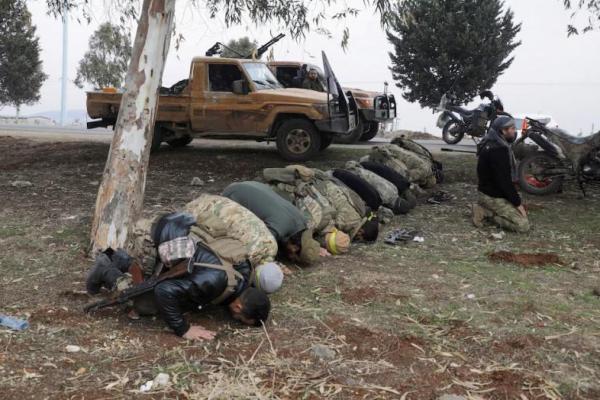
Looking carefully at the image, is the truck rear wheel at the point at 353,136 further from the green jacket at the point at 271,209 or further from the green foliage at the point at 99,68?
the green foliage at the point at 99,68

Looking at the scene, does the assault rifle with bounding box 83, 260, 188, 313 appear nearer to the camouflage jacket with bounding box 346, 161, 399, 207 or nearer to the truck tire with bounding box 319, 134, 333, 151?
the camouflage jacket with bounding box 346, 161, 399, 207

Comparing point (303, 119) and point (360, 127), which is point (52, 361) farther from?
point (360, 127)

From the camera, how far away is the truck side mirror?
9672mm

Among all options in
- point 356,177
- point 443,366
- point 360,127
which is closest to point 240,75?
point 360,127

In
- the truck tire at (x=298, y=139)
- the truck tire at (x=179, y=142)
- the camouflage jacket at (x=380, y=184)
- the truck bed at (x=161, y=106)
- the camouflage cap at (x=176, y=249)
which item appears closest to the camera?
the camouflage cap at (x=176, y=249)

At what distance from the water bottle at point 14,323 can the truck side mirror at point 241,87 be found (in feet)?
20.8

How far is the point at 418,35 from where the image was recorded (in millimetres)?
26875

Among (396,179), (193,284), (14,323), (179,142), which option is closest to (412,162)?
(396,179)

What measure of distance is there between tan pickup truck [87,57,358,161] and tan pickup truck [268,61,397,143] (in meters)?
→ 1.29

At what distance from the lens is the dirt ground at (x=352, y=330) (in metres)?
3.23

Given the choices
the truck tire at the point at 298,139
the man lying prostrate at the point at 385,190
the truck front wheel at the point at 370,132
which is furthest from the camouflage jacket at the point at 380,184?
the truck front wheel at the point at 370,132

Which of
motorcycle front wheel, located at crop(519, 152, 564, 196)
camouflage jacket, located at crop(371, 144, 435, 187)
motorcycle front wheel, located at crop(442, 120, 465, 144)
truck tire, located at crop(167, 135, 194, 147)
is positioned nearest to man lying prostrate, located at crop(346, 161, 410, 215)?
camouflage jacket, located at crop(371, 144, 435, 187)

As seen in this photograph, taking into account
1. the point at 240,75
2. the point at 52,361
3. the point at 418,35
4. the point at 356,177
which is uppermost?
the point at 418,35

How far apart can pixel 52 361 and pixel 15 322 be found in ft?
2.08
